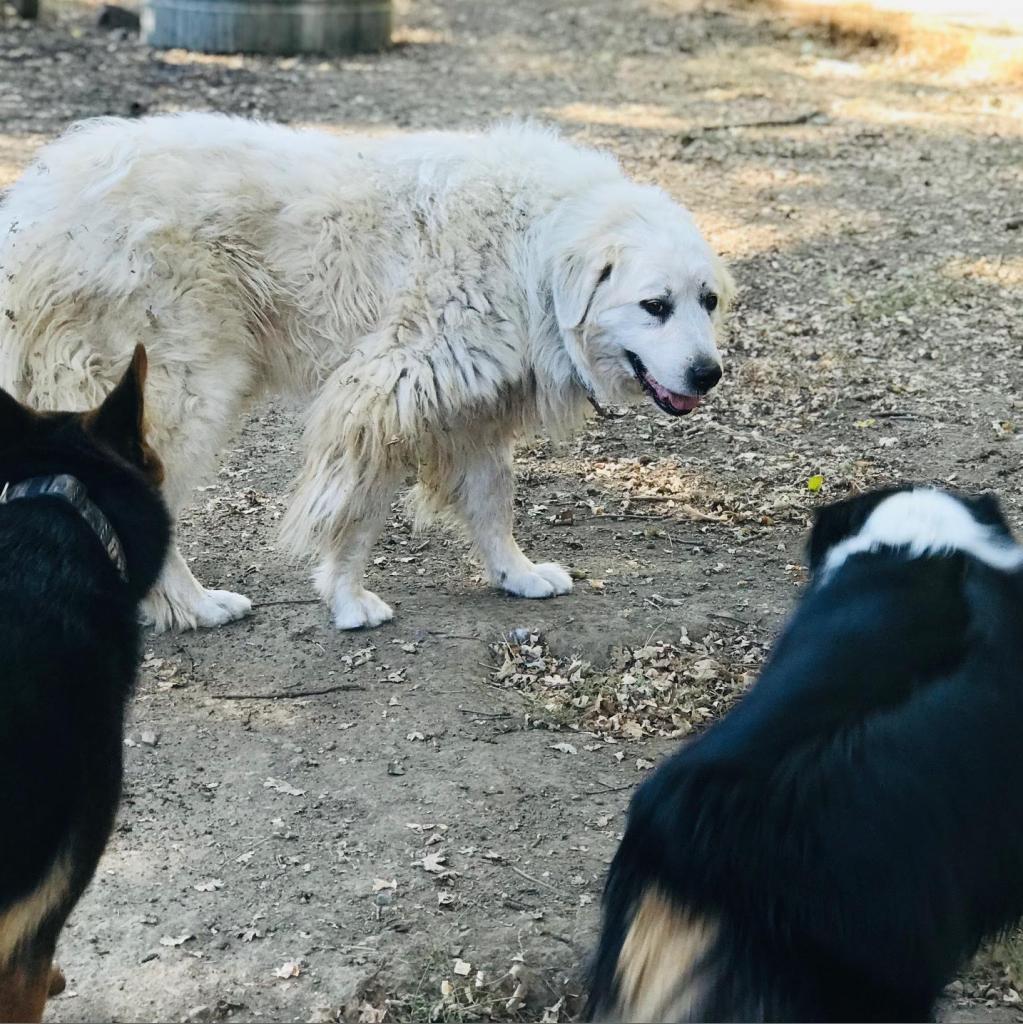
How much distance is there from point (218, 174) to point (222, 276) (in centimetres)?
38

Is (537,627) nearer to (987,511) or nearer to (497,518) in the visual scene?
(497,518)

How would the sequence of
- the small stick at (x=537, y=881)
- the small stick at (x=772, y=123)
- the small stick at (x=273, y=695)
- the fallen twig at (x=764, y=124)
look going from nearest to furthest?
the small stick at (x=537, y=881) → the small stick at (x=273, y=695) → the fallen twig at (x=764, y=124) → the small stick at (x=772, y=123)

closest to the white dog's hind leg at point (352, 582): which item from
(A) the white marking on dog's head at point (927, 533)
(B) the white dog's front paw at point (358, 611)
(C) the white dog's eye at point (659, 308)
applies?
(B) the white dog's front paw at point (358, 611)

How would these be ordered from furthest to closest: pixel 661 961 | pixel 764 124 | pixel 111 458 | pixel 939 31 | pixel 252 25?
pixel 939 31 → pixel 252 25 → pixel 764 124 → pixel 111 458 → pixel 661 961

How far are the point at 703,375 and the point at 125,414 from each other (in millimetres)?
2204

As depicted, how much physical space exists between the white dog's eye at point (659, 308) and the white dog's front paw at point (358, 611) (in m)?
1.50

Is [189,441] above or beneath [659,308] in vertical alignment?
beneath

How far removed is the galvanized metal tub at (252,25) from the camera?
41.0ft

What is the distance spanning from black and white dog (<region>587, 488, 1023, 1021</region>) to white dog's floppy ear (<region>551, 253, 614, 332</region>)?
7.91 feet

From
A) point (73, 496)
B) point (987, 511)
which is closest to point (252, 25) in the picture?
point (73, 496)

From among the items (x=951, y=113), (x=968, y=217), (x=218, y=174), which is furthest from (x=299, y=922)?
(x=951, y=113)

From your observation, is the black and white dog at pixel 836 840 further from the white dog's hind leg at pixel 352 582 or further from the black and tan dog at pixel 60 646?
the white dog's hind leg at pixel 352 582

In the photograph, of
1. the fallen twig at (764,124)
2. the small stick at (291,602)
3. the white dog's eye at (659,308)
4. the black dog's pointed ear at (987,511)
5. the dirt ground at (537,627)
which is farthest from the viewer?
the fallen twig at (764,124)

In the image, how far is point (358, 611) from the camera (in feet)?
15.7
